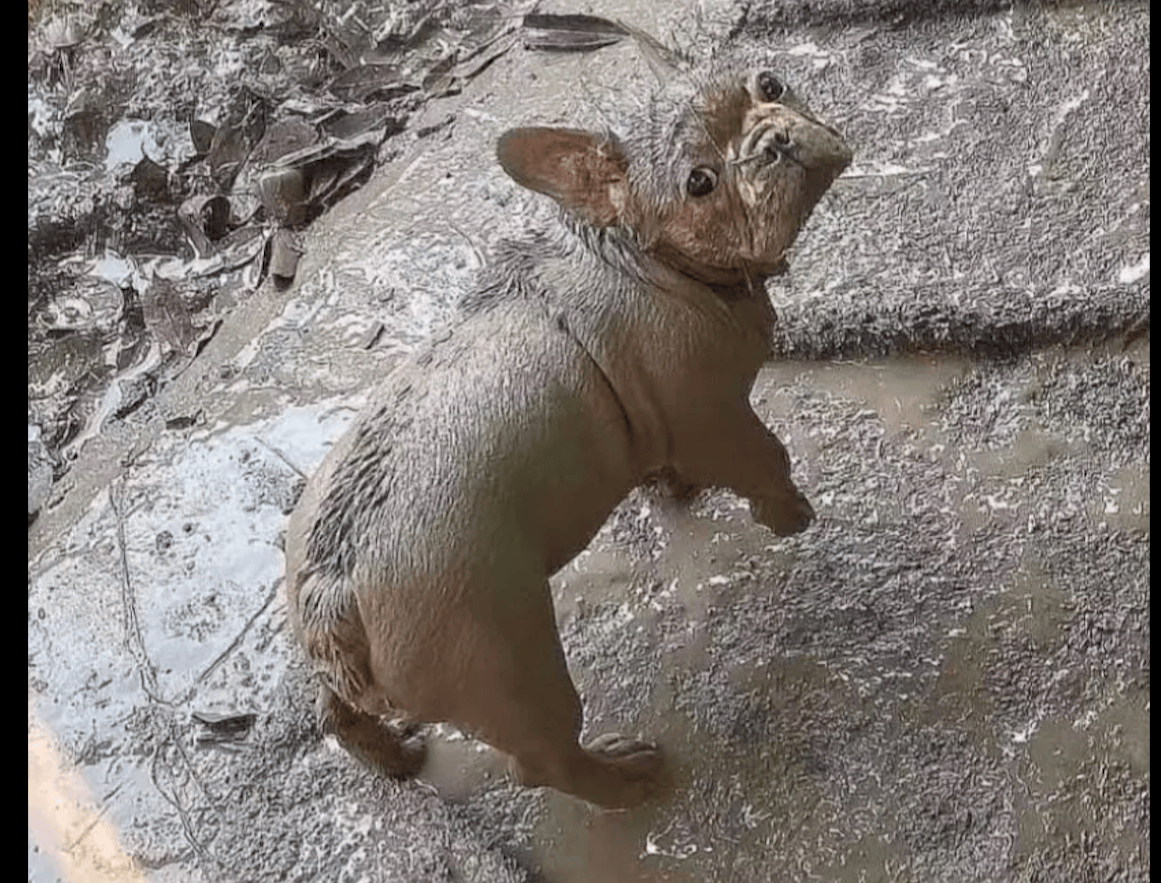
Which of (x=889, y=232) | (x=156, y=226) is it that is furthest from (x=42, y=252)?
(x=889, y=232)

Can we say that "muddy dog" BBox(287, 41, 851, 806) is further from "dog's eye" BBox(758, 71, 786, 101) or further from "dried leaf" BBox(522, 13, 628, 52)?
"dried leaf" BBox(522, 13, 628, 52)

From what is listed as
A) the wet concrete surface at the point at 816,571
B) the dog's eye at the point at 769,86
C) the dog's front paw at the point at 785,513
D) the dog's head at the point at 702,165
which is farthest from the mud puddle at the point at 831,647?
the dog's eye at the point at 769,86

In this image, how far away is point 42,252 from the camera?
3398 mm

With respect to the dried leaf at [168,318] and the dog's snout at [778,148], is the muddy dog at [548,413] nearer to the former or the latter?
the dog's snout at [778,148]

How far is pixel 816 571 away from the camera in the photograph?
229 cm

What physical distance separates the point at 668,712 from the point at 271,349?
47.7 inches

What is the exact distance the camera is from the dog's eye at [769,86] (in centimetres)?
Answer: 182

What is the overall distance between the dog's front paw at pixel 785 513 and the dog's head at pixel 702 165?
0.46m

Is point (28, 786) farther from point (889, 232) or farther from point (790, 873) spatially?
point (889, 232)

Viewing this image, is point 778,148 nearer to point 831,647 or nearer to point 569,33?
point 831,647

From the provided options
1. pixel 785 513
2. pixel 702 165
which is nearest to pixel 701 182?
pixel 702 165

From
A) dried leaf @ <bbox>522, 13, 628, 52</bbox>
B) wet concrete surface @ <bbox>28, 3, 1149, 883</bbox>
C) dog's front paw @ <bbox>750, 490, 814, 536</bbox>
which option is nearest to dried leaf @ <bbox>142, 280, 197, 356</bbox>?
wet concrete surface @ <bbox>28, 3, 1149, 883</bbox>

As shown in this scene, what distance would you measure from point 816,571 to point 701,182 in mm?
808

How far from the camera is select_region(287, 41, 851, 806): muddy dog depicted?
1714 mm
